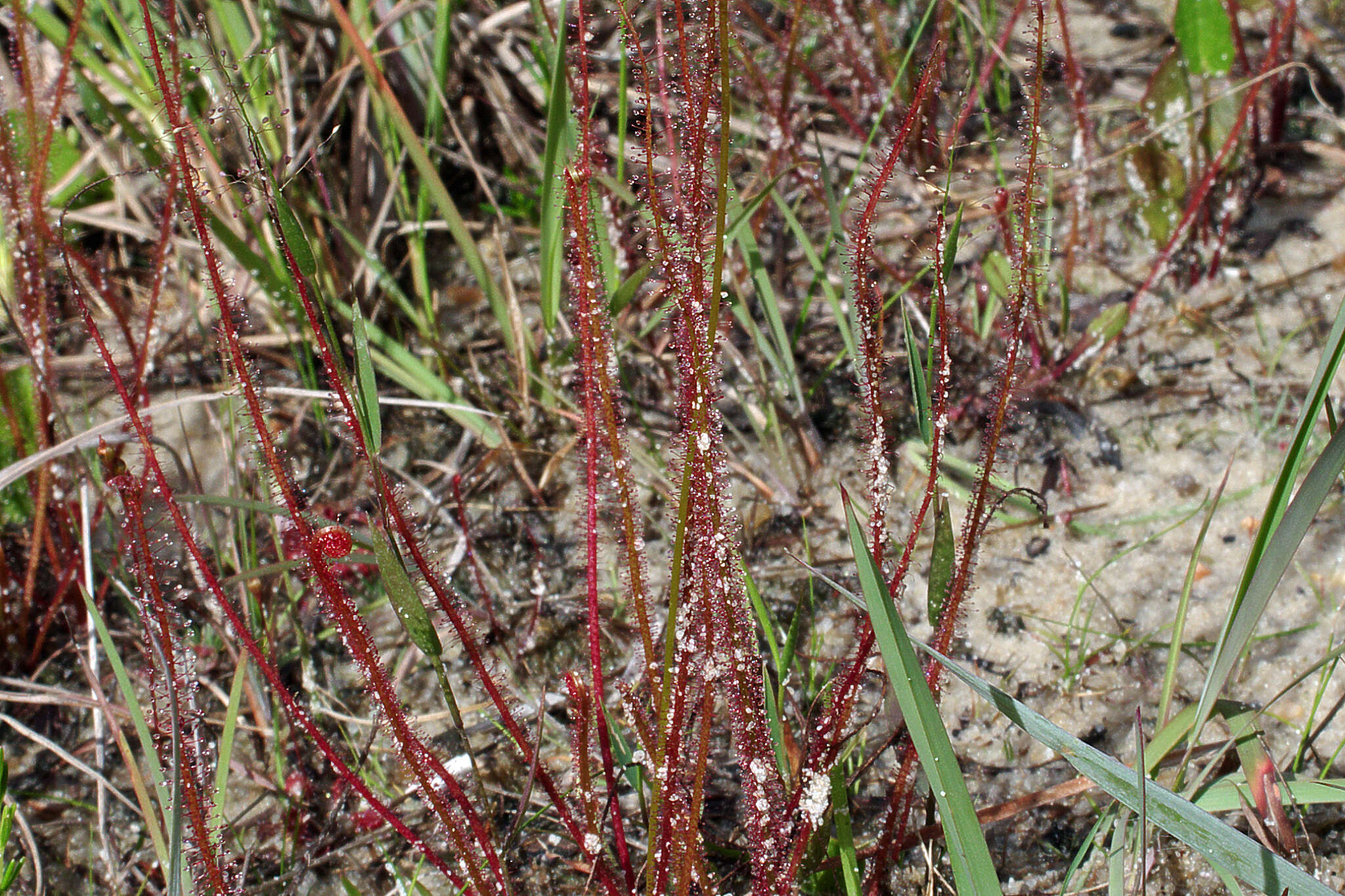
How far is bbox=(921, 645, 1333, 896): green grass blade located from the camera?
3.24 ft

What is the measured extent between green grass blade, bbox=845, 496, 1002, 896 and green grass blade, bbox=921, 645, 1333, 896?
44mm

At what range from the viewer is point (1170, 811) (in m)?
1.03

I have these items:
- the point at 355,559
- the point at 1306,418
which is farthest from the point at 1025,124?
the point at 355,559

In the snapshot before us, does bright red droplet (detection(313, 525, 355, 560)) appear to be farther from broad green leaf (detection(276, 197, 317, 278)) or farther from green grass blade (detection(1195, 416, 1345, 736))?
green grass blade (detection(1195, 416, 1345, 736))

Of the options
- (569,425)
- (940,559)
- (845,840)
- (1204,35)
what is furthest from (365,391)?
(1204,35)

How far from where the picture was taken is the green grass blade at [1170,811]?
99cm

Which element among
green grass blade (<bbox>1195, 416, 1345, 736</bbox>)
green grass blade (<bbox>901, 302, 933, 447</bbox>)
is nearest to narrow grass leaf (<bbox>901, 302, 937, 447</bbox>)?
green grass blade (<bbox>901, 302, 933, 447</bbox>)

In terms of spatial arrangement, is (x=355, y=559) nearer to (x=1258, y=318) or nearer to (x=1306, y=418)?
(x=1306, y=418)

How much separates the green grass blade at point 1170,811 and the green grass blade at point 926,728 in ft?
0.14

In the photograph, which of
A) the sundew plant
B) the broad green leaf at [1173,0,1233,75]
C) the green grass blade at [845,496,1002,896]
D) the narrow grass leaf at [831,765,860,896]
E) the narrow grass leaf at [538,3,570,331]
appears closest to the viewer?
the green grass blade at [845,496,1002,896]

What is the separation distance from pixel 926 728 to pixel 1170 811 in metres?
0.29

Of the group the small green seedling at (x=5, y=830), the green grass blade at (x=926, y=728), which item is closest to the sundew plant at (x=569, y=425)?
the green grass blade at (x=926, y=728)

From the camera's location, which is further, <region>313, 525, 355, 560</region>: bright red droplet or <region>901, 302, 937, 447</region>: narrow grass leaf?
<region>313, 525, 355, 560</region>: bright red droplet

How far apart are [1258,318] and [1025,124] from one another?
4.41 feet
